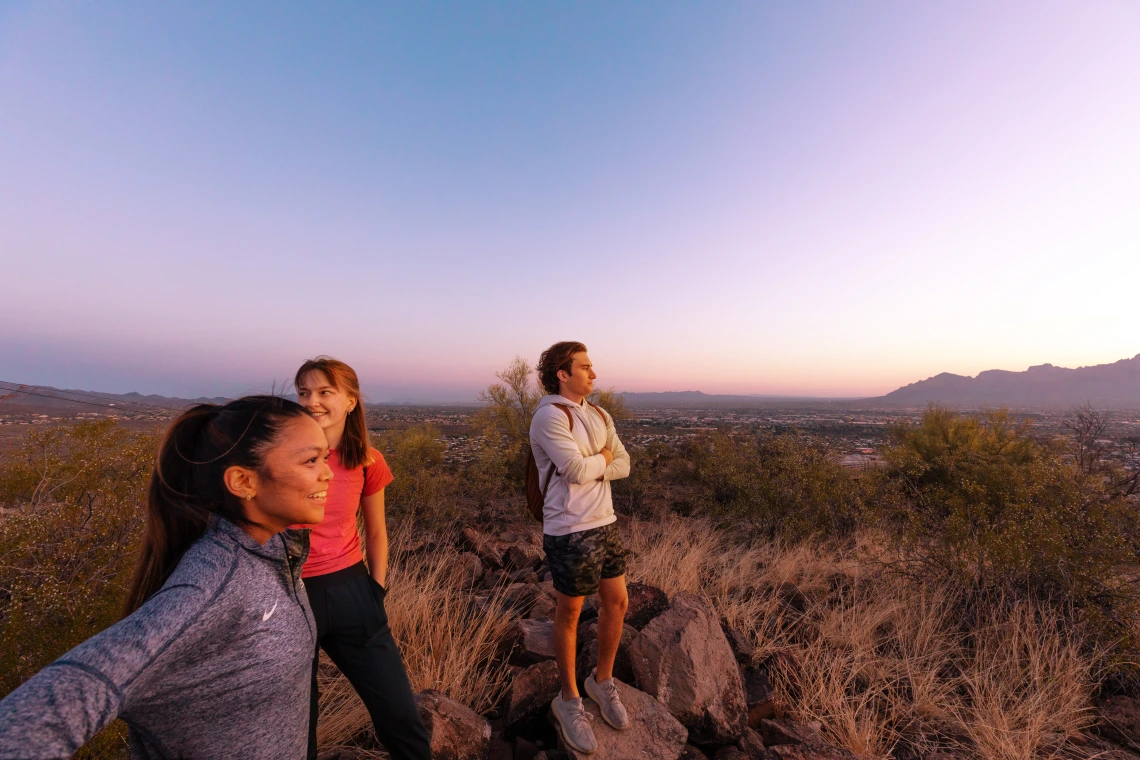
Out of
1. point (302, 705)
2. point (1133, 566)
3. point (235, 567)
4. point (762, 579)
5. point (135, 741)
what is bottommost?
point (762, 579)

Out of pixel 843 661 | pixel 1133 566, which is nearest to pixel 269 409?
pixel 843 661

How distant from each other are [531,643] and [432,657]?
672mm

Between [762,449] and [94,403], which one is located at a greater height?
[94,403]

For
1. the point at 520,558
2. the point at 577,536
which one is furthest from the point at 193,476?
the point at 520,558

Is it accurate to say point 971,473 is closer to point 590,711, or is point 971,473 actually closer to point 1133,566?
point 1133,566

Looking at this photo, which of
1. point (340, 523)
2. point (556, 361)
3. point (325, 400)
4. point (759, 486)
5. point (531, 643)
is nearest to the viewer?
point (340, 523)

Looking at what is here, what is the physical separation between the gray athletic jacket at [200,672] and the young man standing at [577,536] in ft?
4.13

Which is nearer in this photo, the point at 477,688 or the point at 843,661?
the point at 477,688

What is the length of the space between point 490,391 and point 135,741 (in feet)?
41.1

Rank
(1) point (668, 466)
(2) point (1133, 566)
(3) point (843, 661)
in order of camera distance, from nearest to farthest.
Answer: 1. (3) point (843, 661)
2. (2) point (1133, 566)
3. (1) point (668, 466)

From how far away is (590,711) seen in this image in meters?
2.55

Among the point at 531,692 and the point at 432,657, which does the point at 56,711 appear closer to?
the point at 531,692

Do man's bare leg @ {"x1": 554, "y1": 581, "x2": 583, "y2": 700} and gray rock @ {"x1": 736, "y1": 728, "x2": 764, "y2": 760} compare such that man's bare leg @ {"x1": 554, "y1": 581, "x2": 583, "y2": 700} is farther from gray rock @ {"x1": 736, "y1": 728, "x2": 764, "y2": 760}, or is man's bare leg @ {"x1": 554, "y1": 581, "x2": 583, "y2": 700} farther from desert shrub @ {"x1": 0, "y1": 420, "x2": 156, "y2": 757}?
desert shrub @ {"x1": 0, "y1": 420, "x2": 156, "y2": 757}

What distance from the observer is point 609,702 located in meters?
2.50
